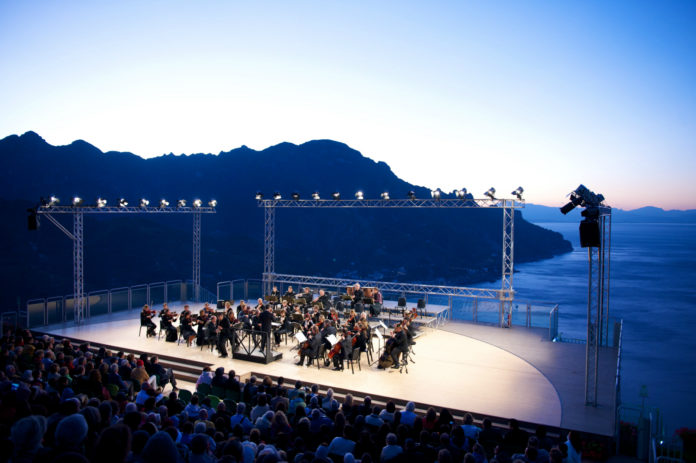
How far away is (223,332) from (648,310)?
2719 inches

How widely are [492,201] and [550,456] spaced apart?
12.1 meters

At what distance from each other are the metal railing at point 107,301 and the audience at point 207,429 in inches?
281

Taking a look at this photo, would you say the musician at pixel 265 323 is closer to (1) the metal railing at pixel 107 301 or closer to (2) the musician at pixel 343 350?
(2) the musician at pixel 343 350

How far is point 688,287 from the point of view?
255ft

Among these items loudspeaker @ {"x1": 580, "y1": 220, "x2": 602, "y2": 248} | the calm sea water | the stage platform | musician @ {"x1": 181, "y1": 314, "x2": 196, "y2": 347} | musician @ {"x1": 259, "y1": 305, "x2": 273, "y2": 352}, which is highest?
loudspeaker @ {"x1": 580, "y1": 220, "x2": 602, "y2": 248}

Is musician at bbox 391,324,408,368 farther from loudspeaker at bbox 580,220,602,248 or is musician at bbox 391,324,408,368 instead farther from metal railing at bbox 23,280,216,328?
metal railing at bbox 23,280,216,328

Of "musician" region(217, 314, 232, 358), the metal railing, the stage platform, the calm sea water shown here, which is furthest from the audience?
the calm sea water

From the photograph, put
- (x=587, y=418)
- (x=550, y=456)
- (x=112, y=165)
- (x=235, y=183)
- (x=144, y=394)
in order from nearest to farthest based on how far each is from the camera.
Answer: (x=550, y=456)
(x=144, y=394)
(x=587, y=418)
(x=112, y=165)
(x=235, y=183)

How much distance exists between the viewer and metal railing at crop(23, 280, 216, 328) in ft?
51.1

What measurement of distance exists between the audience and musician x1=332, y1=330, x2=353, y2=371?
3.18 m

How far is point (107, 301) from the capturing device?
17.7m

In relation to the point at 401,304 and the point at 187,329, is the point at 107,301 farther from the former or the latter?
the point at 401,304

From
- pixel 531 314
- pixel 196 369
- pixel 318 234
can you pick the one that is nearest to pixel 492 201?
pixel 531 314

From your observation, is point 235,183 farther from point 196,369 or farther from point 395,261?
point 196,369
